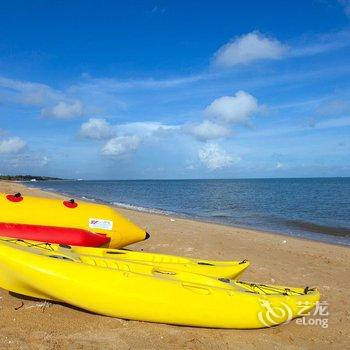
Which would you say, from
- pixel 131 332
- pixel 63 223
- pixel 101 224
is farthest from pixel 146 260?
pixel 63 223

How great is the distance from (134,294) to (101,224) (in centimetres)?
324

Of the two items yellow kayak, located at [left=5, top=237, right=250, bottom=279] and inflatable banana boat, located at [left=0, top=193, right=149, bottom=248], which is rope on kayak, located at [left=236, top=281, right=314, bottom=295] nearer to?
yellow kayak, located at [left=5, top=237, right=250, bottom=279]

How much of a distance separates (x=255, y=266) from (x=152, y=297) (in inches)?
150

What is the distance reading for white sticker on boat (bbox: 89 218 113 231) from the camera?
23.9 ft

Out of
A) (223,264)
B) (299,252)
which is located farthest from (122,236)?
(299,252)

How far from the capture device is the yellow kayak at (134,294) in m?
4.25

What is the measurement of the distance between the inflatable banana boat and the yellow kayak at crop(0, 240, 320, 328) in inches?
89.4

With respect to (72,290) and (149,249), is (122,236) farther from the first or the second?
(72,290)

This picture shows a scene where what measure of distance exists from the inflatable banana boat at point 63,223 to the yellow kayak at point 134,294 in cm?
227

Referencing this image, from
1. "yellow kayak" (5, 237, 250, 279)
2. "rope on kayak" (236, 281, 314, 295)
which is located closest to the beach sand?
"rope on kayak" (236, 281, 314, 295)

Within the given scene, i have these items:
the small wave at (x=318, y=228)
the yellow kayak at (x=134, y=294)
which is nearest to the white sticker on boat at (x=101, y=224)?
the yellow kayak at (x=134, y=294)

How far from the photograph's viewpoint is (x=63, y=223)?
7.09 meters

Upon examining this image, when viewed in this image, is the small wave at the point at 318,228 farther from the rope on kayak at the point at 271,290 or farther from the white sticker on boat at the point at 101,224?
the rope on kayak at the point at 271,290

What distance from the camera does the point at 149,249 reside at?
8.94 metres
